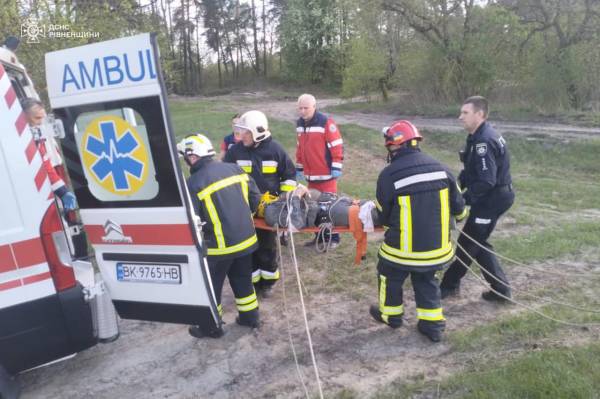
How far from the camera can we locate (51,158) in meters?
3.79

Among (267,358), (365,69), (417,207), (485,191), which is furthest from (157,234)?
(365,69)

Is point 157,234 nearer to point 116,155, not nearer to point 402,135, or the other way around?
point 116,155

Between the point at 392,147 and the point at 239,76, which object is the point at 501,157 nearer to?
the point at 392,147

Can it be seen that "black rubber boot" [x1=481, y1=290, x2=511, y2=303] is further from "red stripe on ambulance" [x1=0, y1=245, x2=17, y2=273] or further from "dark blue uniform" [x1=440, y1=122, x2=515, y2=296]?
"red stripe on ambulance" [x1=0, y1=245, x2=17, y2=273]

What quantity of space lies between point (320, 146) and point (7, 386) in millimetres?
4096

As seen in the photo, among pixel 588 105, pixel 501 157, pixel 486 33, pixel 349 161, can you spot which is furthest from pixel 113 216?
pixel 486 33

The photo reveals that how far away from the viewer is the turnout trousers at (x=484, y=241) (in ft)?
13.4

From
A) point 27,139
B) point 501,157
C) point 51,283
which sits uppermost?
point 27,139

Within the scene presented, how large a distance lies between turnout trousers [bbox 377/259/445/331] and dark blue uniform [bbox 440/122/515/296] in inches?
29.8

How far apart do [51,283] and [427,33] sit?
20.2 m

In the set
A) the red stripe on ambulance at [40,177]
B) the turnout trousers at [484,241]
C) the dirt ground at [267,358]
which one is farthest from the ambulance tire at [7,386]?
the turnout trousers at [484,241]

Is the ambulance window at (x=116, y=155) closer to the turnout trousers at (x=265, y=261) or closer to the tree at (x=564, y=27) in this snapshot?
the turnout trousers at (x=265, y=261)

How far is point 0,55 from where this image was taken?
10.6 ft

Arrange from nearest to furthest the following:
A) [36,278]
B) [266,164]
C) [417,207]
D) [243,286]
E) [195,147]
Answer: [36,278], [417,207], [195,147], [243,286], [266,164]
